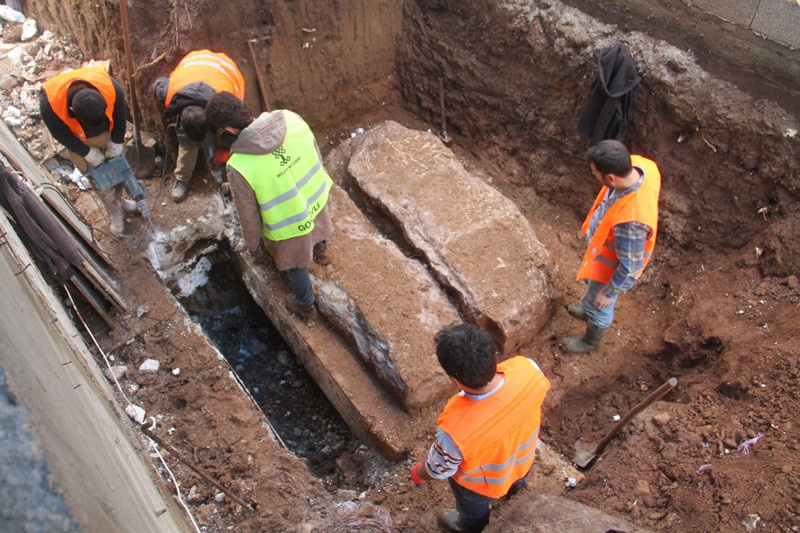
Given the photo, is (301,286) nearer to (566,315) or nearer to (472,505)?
(472,505)

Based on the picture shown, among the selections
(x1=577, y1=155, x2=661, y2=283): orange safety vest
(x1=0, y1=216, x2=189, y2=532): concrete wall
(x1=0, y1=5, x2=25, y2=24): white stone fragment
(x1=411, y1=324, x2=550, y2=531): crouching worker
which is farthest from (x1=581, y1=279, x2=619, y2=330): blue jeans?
(x1=0, y1=5, x2=25, y2=24): white stone fragment

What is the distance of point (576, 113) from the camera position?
529 centimetres


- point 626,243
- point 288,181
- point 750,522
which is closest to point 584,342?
point 626,243

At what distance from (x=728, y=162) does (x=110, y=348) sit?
470 cm

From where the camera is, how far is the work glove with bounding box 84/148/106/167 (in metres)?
4.13

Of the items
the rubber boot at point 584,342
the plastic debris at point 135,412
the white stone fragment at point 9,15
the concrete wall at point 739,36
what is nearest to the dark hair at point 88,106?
the plastic debris at point 135,412

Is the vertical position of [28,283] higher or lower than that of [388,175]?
higher

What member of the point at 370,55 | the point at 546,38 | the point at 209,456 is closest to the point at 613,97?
the point at 546,38

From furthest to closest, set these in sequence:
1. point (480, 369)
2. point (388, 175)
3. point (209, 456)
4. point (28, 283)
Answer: point (388, 175), point (209, 456), point (28, 283), point (480, 369)

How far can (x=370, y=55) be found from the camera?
604 centimetres

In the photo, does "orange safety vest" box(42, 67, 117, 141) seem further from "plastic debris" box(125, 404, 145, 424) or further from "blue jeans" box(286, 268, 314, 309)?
"plastic debris" box(125, 404, 145, 424)

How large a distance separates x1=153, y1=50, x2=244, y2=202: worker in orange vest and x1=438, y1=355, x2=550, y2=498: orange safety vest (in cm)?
282

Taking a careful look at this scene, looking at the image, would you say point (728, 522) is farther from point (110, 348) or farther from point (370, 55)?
point (370, 55)

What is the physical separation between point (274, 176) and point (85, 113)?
1403mm
